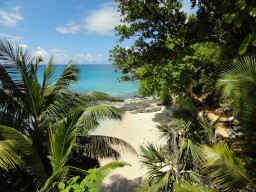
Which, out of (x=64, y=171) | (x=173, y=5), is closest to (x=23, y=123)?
(x=64, y=171)

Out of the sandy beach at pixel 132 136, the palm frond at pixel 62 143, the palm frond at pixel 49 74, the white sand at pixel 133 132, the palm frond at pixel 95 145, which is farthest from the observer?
the white sand at pixel 133 132

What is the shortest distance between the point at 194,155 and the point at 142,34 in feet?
18.9

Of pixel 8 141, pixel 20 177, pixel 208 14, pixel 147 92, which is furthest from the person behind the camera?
pixel 147 92

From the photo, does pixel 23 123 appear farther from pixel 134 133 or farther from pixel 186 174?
pixel 134 133

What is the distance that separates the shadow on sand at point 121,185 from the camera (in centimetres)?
1020

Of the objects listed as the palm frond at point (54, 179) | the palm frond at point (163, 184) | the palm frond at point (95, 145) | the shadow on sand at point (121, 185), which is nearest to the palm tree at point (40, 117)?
the palm frond at point (95, 145)

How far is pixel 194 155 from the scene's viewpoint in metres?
6.14

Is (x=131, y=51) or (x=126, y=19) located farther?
(x=131, y=51)

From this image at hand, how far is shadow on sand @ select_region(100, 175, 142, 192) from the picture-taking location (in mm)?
10203

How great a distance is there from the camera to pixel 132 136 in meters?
16.6

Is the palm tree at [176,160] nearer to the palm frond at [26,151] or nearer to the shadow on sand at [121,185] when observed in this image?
the palm frond at [26,151]

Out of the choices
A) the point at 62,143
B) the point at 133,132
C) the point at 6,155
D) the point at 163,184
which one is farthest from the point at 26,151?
the point at 133,132

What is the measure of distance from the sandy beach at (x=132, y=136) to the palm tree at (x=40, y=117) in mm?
1367

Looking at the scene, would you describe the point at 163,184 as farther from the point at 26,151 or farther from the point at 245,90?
the point at 26,151
